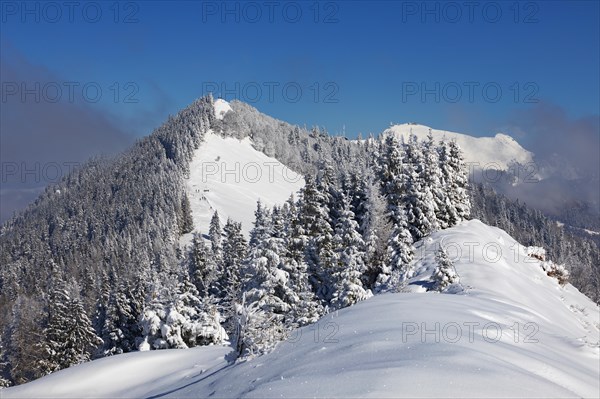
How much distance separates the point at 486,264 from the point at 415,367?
22.2 m

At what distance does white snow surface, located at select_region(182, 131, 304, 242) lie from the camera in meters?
114

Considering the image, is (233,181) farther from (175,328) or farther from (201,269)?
(175,328)

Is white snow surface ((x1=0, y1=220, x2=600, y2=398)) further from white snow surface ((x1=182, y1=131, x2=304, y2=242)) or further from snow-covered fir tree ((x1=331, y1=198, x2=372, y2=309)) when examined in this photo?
white snow surface ((x1=182, y1=131, x2=304, y2=242))

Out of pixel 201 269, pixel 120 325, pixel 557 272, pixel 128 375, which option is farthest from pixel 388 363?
pixel 201 269

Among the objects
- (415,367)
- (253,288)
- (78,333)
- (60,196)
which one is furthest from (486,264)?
(60,196)

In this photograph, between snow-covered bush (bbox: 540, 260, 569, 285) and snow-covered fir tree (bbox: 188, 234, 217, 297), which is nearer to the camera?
snow-covered bush (bbox: 540, 260, 569, 285)

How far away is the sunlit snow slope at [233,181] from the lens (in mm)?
114200

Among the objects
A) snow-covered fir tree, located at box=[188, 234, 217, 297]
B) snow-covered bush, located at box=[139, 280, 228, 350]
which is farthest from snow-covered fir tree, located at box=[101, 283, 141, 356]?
snow-covered bush, located at box=[139, 280, 228, 350]

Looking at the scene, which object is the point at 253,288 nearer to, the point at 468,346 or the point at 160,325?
the point at 160,325

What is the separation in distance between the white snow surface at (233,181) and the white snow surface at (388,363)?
84.2 metres

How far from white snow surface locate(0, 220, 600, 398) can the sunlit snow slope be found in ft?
283

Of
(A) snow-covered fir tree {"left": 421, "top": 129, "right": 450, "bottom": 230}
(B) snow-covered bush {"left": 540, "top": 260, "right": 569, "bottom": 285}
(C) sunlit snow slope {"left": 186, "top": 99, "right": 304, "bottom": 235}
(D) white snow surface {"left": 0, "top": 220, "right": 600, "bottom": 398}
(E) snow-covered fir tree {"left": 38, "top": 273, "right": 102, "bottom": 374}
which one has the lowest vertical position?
(E) snow-covered fir tree {"left": 38, "top": 273, "right": 102, "bottom": 374}

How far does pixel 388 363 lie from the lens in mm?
7754

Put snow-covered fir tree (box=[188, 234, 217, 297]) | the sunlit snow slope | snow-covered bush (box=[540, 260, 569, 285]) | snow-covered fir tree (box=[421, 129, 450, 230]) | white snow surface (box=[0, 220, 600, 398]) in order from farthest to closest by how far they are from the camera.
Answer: the sunlit snow slope, snow-covered fir tree (box=[188, 234, 217, 297]), snow-covered fir tree (box=[421, 129, 450, 230]), snow-covered bush (box=[540, 260, 569, 285]), white snow surface (box=[0, 220, 600, 398])
